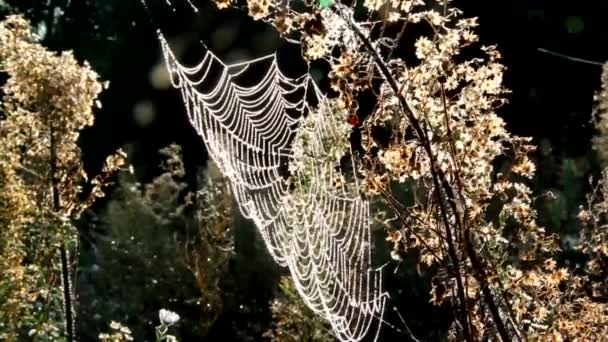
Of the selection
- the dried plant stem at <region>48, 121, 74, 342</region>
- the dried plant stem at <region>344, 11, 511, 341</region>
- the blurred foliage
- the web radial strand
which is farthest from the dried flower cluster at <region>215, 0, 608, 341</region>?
the blurred foliage

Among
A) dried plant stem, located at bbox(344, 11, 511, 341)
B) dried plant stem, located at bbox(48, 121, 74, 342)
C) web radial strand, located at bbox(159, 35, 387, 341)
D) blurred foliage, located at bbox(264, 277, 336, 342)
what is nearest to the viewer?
dried plant stem, located at bbox(344, 11, 511, 341)

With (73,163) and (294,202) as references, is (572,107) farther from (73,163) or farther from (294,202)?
(73,163)

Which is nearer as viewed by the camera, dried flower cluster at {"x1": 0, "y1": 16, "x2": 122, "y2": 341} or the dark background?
dried flower cluster at {"x1": 0, "y1": 16, "x2": 122, "y2": 341}

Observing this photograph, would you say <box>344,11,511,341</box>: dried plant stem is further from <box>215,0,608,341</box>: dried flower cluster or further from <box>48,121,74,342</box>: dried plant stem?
<box>48,121,74,342</box>: dried plant stem

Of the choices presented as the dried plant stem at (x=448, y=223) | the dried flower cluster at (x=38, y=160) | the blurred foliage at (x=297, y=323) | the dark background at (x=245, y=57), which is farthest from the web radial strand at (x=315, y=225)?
the dried plant stem at (x=448, y=223)

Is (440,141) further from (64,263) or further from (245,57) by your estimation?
(245,57)

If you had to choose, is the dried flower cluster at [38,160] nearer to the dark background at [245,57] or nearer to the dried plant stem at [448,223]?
the dried plant stem at [448,223]
